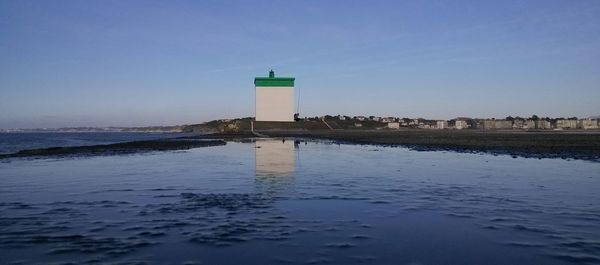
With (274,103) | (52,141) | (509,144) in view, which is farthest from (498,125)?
(52,141)

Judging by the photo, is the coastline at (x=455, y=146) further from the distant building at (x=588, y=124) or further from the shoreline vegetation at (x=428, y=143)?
the distant building at (x=588, y=124)

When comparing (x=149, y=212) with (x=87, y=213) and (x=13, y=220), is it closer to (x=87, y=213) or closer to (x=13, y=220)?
(x=87, y=213)

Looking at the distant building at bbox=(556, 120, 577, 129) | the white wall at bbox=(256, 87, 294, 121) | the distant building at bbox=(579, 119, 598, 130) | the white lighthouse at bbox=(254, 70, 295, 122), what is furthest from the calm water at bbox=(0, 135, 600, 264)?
the distant building at bbox=(579, 119, 598, 130)

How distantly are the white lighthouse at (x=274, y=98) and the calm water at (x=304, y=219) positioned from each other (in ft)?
230

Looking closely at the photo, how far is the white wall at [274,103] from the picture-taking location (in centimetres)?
8531

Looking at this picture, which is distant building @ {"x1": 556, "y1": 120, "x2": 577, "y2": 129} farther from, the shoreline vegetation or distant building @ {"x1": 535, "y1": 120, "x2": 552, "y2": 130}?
the shoreline vegetation

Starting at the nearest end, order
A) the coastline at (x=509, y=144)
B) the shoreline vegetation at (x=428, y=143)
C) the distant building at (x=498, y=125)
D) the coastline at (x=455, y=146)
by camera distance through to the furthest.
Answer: the coastline at (x=509, y=144)
the coastline at (x=455, y=146)
the shoreline vegetation at (x=428, y=143)
the distant building at (x=498, y=125)

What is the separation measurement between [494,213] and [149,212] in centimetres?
646

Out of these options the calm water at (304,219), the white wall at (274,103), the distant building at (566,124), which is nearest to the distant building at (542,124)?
the distant building at (566,124)

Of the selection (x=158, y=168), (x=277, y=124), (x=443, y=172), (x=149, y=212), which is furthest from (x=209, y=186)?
(x=277, y=124)

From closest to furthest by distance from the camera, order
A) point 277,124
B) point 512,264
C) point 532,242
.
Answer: point 512,264 → point 532,242 → point 277,124

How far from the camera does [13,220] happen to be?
813cm

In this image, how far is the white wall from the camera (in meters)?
85.3

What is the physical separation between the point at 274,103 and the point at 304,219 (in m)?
79.5
